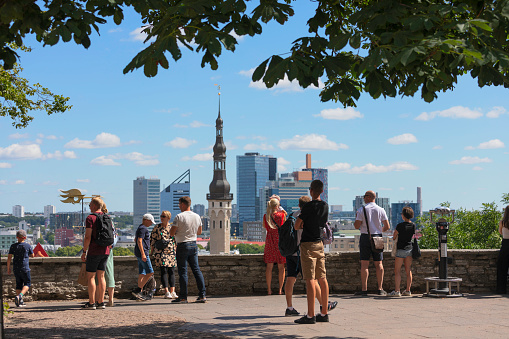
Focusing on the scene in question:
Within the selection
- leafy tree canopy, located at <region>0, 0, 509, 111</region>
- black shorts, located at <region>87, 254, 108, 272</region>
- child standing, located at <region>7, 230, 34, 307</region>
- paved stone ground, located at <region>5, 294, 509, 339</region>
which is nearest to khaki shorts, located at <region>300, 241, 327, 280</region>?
paved stone ground, located at <region>5, 294, 509, 339</region>

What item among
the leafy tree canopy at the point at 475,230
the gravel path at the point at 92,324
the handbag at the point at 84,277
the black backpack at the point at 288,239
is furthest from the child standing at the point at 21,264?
the leafy tree canopy at the point at 475,230

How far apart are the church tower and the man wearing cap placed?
5194 inches

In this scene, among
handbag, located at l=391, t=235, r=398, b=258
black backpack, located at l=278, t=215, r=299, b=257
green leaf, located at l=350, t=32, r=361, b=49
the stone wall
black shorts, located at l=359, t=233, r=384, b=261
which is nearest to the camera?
green leaf, located at l=350, t=32, r=361, b=49

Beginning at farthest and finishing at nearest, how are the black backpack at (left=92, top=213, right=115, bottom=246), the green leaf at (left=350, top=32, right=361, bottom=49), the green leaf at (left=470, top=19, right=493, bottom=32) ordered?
the black backpack at (left=92, top=213, right=115, bottom=246) → the green leaf at (left=350, top=32, right=361, bottom=49) → the green leaf at (left=470, top=19, right=493, bottom=32)

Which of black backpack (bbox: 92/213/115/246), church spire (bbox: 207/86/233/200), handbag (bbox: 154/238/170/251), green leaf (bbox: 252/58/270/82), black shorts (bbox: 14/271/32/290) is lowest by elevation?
black shorts (bbox: 14/271/32/290)

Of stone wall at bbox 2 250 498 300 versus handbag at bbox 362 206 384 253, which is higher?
handbag at bbox 362 206 384 253

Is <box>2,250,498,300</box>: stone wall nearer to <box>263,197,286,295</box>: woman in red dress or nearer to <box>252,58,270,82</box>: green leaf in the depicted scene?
<box>263,197,286,295</box>: woman in red dress

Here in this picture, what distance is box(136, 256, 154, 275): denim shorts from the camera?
10.7 metres

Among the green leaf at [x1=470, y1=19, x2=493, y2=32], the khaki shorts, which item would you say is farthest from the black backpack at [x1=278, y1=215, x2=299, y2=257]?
the green leaf at [x1=470, y1=19, x2=493, y2=32]

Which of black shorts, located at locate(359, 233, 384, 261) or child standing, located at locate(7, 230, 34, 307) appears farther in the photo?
black shorts, located at locate(359, 233, 384, 261)

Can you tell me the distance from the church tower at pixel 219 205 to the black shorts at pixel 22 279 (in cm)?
13199

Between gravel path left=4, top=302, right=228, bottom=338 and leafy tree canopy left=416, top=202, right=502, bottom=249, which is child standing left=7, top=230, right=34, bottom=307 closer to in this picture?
gravel path left=4, top=302, right=228, bottom=338

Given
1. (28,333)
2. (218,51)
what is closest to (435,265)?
(28,333)

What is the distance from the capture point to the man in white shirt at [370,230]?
1052 cm
